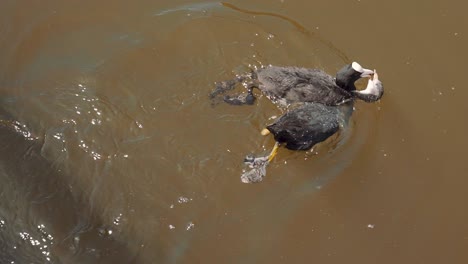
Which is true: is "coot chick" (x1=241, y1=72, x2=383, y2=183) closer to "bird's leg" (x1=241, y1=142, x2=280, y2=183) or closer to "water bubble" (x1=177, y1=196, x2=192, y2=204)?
"bird's leg" (x1=241, y1=142, x2=280, y2=183)

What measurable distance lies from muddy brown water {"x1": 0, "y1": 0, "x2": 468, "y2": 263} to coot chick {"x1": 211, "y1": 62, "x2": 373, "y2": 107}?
16 centimetres

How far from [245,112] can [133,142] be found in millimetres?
1238

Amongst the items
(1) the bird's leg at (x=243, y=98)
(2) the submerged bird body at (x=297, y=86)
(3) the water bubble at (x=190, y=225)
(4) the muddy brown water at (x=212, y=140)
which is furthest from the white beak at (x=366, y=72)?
(3) the water bubble at (x=190, y=225)

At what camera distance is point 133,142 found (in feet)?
17.7

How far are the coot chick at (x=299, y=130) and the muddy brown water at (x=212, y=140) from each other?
14cm

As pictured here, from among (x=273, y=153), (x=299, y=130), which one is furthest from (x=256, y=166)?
(x=299, y=130)

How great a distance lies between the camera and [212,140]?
216 inches

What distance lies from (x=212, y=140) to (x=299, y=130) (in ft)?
3.00

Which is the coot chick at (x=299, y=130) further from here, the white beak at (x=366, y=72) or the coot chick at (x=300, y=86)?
the white beak at (x=366, y=72)

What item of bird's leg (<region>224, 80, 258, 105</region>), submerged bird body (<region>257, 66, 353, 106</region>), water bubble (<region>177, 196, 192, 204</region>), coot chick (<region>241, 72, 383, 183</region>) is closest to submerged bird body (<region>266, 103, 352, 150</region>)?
coot chick (<region>241, 72, 383, 183</region>)

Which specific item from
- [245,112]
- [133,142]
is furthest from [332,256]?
[133,142]

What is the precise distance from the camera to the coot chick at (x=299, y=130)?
5188 millimetres

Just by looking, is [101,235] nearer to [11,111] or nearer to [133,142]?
[133,142]

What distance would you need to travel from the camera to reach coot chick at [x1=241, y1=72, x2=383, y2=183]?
519 cm
